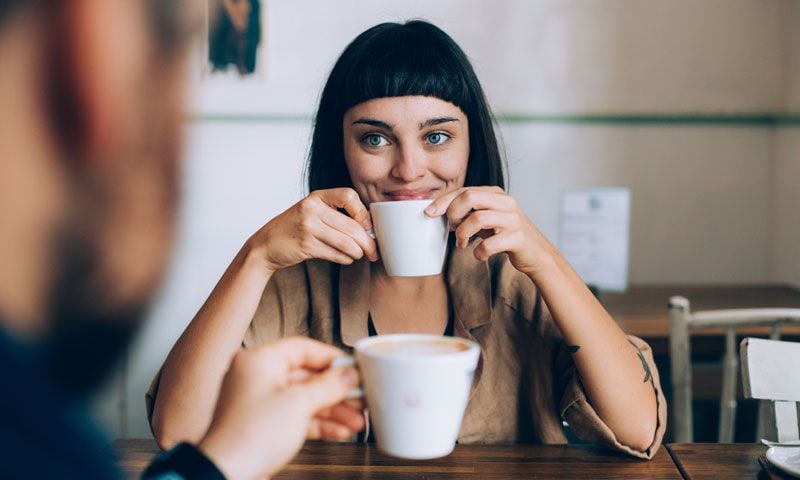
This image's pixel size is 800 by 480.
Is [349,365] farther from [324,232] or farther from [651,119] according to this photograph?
[651,119]

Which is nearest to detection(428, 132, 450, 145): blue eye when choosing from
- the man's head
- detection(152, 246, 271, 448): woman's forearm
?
detection(152, 246, 271, 448): woman's forearm

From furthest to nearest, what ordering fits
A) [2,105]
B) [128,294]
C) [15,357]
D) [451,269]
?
[128,294], [2,105], [451,269], [15,357]

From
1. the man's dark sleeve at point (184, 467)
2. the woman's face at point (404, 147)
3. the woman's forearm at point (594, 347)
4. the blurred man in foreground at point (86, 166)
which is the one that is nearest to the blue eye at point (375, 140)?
the woman's face at point (404, 147)

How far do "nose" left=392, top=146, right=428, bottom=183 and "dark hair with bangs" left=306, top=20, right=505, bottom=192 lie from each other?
103 millimetres

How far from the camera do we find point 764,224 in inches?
104

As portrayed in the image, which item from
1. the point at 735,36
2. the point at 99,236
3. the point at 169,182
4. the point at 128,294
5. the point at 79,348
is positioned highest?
the point at 735,36

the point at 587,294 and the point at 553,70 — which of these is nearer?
the point at 587,294

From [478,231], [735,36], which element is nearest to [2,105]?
[478,231]

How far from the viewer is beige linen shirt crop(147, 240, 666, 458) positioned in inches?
47.1

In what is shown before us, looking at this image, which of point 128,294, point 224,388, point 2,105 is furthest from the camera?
point 128,294

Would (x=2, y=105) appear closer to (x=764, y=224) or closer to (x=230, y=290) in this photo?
(x=230, y=290)

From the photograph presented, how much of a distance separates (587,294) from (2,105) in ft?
6.95

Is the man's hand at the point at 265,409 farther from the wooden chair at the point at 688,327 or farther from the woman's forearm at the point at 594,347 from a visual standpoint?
the wooden chair at the point at 688,327

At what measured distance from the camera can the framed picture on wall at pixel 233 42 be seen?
2631 millimetres
